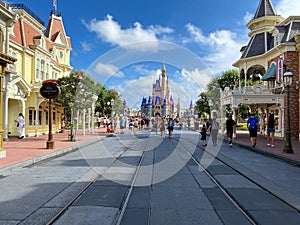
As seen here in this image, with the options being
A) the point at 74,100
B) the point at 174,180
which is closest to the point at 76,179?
the point at 174,180

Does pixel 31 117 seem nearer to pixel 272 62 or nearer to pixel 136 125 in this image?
pixel 136 125

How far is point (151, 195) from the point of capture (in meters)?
6.29

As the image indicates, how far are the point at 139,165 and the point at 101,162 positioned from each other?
1.71 m

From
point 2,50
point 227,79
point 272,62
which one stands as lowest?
point 2,50

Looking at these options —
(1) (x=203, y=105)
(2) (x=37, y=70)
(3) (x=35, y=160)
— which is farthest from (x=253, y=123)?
(1) (x=203, y=105)

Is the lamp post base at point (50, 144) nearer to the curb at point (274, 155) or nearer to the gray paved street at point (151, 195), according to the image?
the gray paved street at point (151, 195)

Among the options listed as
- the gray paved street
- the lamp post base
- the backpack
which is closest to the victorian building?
the backpack

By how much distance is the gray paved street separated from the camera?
4.89 meters

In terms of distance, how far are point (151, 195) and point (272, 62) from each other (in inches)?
940

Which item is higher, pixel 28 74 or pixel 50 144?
pixel 28 74

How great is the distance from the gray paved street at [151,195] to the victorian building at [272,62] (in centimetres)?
1462

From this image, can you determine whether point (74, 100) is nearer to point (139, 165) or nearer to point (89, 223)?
point (139, 165)

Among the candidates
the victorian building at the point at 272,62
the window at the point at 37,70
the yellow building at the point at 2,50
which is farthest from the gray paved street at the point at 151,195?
the window at the point at 37,70

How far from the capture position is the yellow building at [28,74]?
69.8 ft
